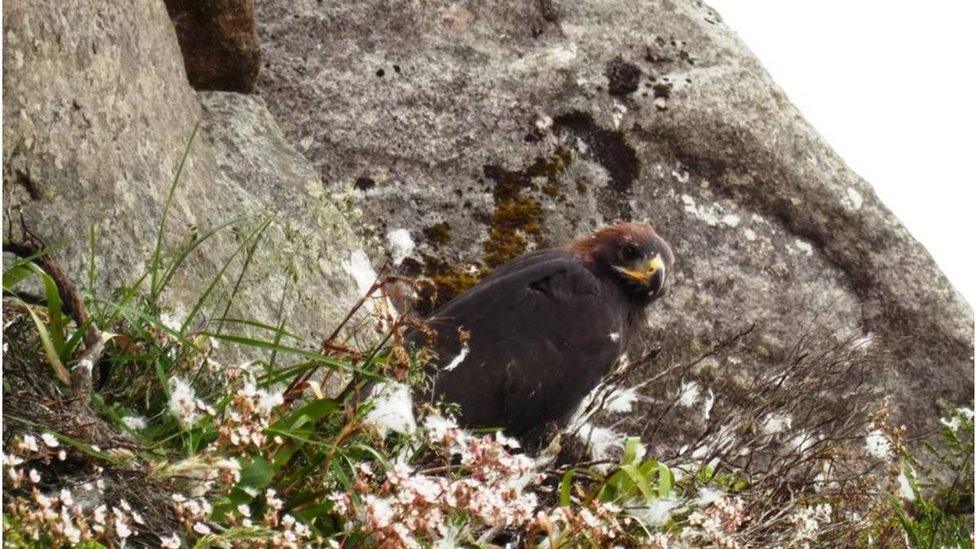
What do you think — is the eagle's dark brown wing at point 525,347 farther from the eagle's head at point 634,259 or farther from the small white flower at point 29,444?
the small white flower at point 29,444

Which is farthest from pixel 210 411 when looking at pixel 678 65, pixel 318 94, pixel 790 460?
pixel 678 65

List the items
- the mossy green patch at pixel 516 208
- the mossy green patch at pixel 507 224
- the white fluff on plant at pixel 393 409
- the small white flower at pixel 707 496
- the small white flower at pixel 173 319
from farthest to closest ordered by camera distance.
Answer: the mossy green patch at pixel 516 208 → the mossy green patch at pixel 507 224 → the small white flower at pixel 707 496 → the small white flower at pixel 173 319 → the white fluff on plant at pixel 393 409

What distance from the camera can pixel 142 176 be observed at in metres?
4.45

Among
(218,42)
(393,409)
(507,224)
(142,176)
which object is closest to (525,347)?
(507,224)

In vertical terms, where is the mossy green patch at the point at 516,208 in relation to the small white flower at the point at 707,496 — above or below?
below

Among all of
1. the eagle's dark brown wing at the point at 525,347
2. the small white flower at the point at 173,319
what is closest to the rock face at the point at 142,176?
the small white flower at the point at 173,319

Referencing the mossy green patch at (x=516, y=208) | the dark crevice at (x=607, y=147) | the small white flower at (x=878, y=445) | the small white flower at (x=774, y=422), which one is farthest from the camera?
the dark crevice at (x=607, y=147)

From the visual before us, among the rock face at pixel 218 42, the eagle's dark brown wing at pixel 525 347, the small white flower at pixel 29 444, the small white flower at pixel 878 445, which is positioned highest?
the small white flower at pixel 29 444

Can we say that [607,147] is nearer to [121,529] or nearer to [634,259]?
[634,259]

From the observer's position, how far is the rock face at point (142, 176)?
3924 millimetres

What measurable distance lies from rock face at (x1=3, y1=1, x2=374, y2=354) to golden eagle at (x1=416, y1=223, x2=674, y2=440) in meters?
0.42

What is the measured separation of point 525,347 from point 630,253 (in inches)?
21.9

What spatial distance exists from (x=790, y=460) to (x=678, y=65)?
7.37 ft

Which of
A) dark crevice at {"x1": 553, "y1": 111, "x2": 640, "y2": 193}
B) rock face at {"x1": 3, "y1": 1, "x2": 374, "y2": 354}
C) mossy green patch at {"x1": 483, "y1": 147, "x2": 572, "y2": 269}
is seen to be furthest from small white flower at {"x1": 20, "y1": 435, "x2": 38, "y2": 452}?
dark crevice at {"x1": 553, "y1": 111, "x2": 640, "y2": 193}
